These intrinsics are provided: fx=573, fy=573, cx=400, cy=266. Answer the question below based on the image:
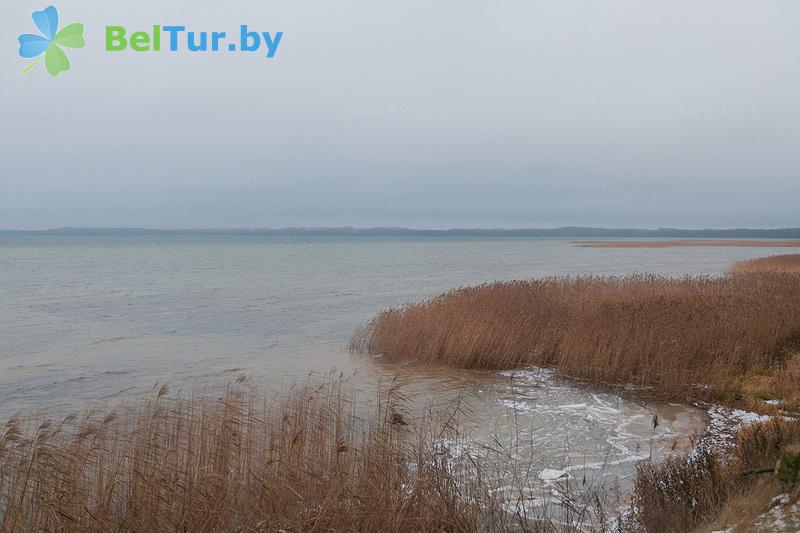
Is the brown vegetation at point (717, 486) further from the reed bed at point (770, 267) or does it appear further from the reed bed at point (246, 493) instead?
the reed bed at point (770, 267)

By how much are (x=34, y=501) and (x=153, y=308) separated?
24180mm

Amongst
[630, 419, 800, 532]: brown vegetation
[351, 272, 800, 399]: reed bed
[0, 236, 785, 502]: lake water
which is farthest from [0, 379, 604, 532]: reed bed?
[351, 272, 800, 399]: reed bed

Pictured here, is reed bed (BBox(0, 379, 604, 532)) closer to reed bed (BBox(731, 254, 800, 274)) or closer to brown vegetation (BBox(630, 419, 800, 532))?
brown vegetation (BBox(630, 419, 800, 532))

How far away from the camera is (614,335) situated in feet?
44.9

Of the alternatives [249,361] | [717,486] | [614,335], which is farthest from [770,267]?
[717,486]

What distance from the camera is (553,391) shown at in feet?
40.8

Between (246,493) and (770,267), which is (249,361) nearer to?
(246,493)

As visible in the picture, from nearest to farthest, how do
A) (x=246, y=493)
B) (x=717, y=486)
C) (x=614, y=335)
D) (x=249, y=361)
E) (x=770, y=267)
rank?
(x=717, y=486), (x=246, y=493), (x=614, y=335), (x=249, y=361), (x=770, y=267)

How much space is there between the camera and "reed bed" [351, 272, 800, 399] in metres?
12.2

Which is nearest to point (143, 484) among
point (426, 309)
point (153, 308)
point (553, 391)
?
point (553, 391)

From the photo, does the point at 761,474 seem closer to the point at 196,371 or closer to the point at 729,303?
the point at 729,303

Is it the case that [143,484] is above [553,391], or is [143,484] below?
above

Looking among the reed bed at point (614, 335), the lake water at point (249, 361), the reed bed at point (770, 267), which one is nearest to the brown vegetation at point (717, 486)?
the lake water at point (249, 361)

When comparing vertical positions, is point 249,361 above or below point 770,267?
below
